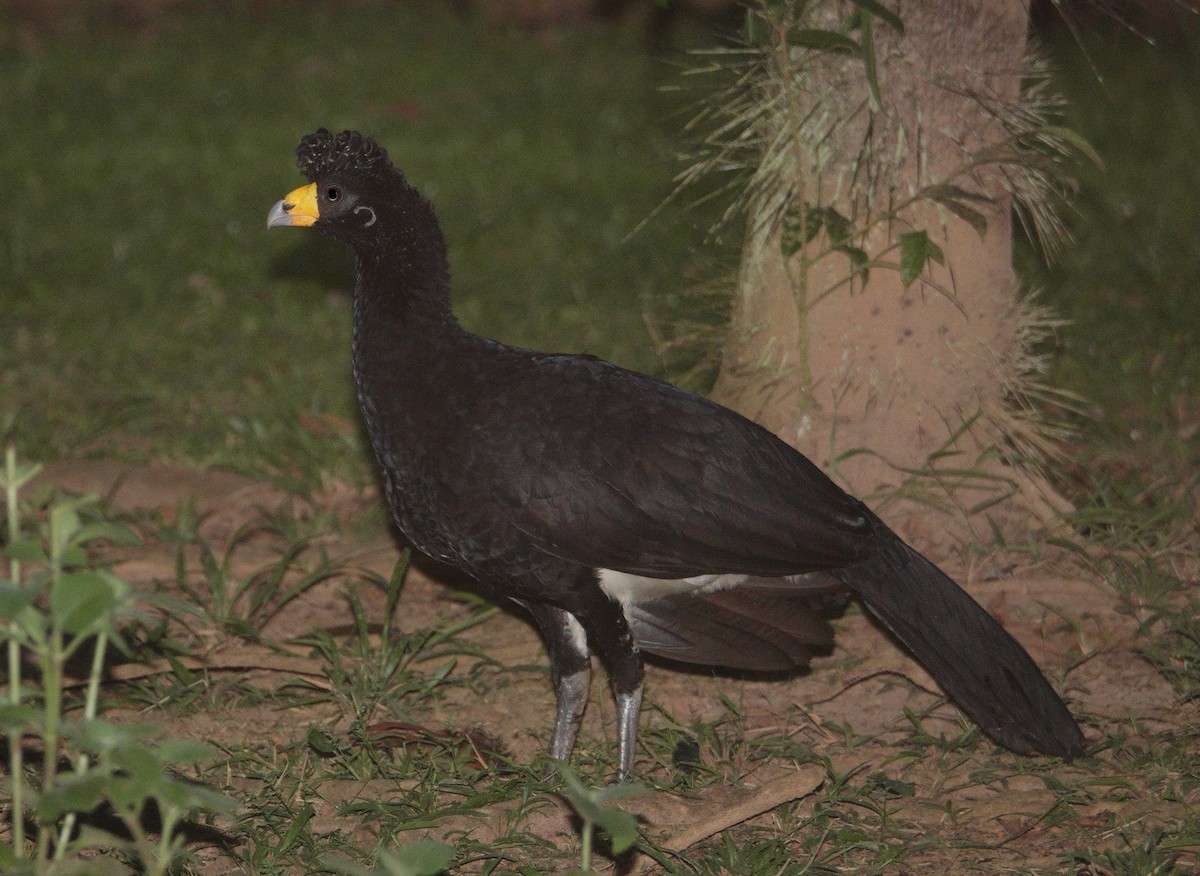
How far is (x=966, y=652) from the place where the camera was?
3973 millimetres

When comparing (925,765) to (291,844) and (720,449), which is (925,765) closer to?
(720,449)

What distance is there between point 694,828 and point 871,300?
1.91m

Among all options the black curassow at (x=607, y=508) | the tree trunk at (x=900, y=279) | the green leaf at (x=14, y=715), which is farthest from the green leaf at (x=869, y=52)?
the green leaf at (x=14, y=715)

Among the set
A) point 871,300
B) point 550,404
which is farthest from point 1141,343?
point 550,404

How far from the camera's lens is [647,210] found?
845 centimetres

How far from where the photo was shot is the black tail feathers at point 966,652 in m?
3.87

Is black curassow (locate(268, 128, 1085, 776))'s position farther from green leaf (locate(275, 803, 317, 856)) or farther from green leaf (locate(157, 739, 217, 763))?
green leaf (locate(157, 739, 217, 763))

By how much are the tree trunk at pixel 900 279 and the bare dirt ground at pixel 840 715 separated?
36cm

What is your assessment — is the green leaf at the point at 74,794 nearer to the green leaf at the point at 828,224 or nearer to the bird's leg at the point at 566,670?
the bird's leg at the point at 566,670

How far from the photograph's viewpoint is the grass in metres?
3.64

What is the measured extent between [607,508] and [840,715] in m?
1.05

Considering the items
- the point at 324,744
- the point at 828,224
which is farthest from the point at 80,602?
the point at 828,224

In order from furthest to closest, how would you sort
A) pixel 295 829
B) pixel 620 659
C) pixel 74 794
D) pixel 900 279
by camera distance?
pixel 900 279
pixel 620 659
pixel 295 829
pixel 74 794

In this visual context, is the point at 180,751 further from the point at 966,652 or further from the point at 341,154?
the point at 966,652
